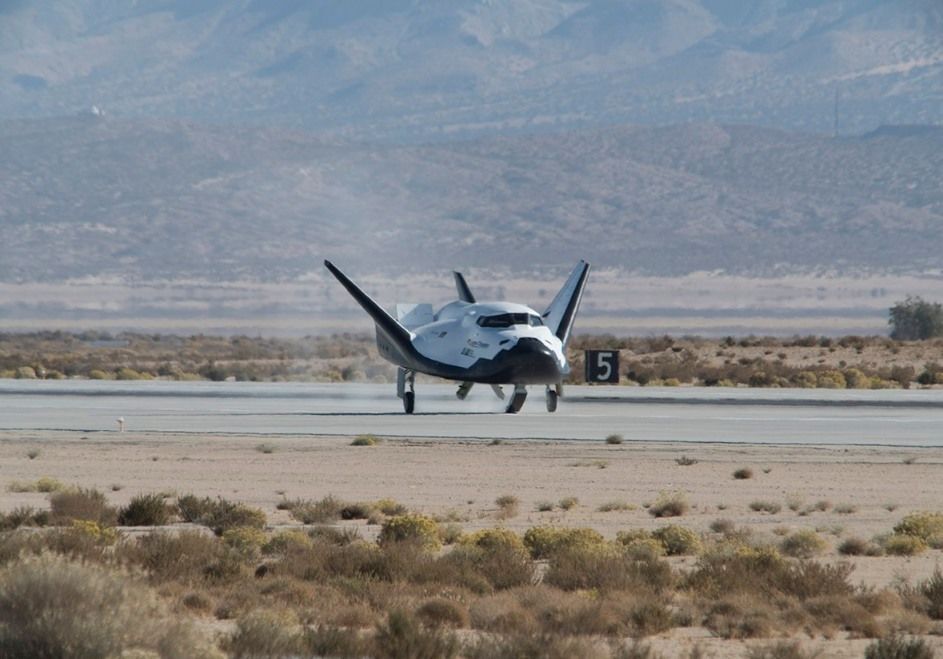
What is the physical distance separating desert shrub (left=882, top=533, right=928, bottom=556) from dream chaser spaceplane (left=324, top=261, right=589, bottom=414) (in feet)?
73.6

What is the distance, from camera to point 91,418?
4681 centimetres

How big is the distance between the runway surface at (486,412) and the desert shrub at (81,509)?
1497 centimetres

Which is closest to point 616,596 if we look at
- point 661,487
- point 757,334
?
point 661,487

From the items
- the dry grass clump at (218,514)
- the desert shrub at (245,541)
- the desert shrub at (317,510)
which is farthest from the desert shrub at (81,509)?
the desert shrub at (245,541)

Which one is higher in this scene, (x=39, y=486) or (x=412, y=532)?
(x=39, y=486)

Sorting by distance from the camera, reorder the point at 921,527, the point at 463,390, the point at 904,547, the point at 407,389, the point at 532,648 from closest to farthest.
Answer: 1. the point at 532,648
2. the point at 904,547
3. the point at 921,527
4. the point at 407,389
5. the point at 463,390

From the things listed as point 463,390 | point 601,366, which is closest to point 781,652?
point 463,390

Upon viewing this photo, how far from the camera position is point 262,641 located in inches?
574

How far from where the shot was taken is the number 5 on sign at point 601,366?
56.1m

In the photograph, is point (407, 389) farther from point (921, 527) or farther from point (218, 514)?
point (921, 527)

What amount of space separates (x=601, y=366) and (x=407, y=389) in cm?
916

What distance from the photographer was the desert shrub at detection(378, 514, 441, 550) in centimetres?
2214

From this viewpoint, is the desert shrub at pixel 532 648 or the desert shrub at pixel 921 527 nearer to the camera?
the desert shrub at pixel 532 648

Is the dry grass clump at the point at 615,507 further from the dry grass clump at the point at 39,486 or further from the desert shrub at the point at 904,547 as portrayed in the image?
the dry grass clump at the point at 39,486
